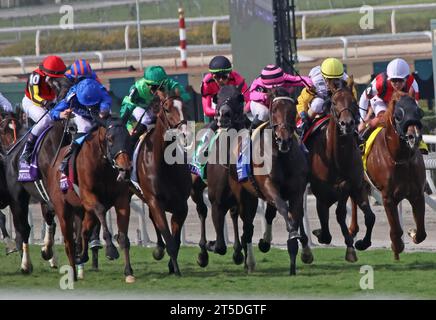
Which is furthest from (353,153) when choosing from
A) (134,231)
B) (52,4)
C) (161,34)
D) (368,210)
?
(52,4)

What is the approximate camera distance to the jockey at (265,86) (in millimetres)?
12766

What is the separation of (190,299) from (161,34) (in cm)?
2154

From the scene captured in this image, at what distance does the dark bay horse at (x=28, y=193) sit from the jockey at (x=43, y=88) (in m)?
0.25

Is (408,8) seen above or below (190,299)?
above

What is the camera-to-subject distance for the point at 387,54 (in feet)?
88.9

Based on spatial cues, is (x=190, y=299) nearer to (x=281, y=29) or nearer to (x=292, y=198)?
(x=292, y=198)

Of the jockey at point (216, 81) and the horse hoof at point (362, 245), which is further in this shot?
the jockey at point (216, 81)

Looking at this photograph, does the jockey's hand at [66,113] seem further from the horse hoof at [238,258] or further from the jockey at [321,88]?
the jockey at [321,88]

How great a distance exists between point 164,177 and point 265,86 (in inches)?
44.7

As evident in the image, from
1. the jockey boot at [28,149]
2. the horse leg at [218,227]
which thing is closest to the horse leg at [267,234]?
the horse leg at [218,227]

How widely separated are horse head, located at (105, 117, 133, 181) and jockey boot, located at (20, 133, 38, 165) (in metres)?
1.59

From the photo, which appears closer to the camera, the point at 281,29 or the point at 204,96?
the point at 204,96

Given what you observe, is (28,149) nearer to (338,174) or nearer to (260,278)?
(260,278)

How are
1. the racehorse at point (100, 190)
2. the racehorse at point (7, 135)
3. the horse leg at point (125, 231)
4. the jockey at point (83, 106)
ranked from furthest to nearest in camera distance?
the racehorse at point (7, 135) → the jockey at point (83, 106) → the horse leg at point (125, 231) → the racehorse at point (100, 190)
